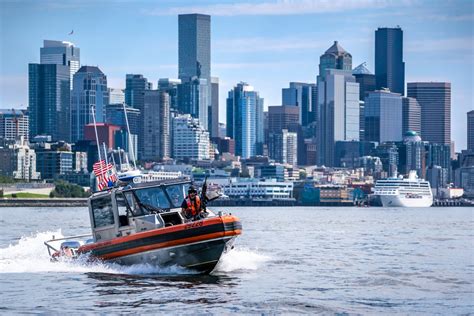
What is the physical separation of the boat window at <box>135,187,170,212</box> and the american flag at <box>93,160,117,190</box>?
1525mm

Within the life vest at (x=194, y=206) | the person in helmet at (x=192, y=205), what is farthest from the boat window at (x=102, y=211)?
the life vest at (x=194, y=206)

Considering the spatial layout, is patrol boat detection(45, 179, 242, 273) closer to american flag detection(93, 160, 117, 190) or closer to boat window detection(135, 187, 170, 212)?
boat window detection(135, 187, 170, 212)

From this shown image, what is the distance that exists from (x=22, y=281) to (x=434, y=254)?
74.4ft

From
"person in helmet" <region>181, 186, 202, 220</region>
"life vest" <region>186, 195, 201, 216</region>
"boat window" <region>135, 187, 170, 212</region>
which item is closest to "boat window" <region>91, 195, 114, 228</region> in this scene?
"boat window" <region>135, 187, 170, 212</region>

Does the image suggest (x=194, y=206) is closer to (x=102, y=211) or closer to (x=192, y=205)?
(x=192, y=205)

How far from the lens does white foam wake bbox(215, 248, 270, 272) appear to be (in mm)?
47375

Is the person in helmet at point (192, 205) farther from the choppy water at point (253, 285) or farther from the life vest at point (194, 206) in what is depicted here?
the choppy water at point (253, 285)

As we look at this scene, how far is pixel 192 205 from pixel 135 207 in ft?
6.86

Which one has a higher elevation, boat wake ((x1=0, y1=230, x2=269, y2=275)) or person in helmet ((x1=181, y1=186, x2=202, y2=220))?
person in helmet ((x1=181, y1=186, x2=202, y2=220))

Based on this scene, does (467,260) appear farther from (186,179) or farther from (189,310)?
(189,310)

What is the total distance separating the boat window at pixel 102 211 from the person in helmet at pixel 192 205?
8.54 ft

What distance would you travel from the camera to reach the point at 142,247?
45.0 m

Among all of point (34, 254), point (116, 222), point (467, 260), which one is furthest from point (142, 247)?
point (467, 260)

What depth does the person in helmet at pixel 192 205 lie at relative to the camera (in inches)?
1774
